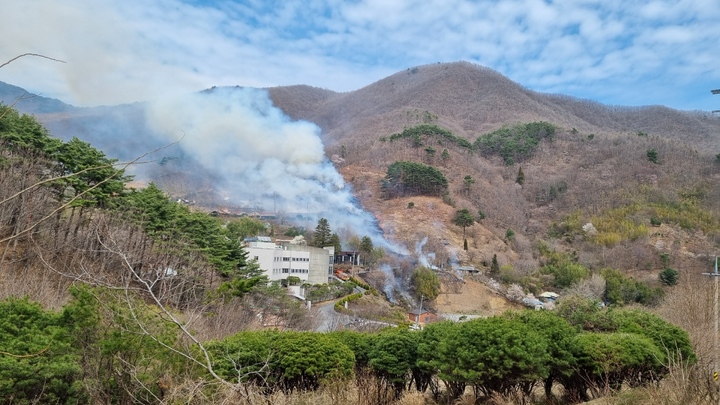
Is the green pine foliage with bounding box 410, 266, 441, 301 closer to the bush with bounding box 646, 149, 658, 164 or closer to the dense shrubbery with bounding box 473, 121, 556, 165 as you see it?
the bush with bounding box 646, 149, 658, 164

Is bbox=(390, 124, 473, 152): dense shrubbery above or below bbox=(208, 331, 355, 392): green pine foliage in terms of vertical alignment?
above

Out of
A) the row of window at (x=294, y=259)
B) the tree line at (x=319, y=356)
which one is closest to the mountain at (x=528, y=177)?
the row of window at (x=294, y=259)

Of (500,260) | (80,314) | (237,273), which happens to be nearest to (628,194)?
(500,260)

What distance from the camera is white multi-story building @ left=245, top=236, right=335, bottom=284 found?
2977 centimetres

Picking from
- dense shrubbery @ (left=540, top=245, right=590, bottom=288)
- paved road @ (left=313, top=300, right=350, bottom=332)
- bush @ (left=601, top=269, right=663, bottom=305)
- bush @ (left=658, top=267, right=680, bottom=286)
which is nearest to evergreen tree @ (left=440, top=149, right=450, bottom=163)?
dense shrubbery @ (left=540, top=245, right=590, bottom=288)

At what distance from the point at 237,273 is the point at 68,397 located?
15.3 meters

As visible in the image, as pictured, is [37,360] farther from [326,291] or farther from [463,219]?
[463,219]

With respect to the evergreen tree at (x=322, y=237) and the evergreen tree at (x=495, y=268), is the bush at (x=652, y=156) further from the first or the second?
the evergreen tree at (x=322, y=237)

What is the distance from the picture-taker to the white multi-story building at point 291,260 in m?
29.8

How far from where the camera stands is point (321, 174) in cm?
6153

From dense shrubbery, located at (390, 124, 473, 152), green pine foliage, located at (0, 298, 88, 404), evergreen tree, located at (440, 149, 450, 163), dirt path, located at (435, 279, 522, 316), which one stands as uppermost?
dense shrubbery, located at (390, 124, 473, 152)

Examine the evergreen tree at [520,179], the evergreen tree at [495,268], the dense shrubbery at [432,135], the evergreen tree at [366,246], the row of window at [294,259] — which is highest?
the dense shrubbery at [432,135]

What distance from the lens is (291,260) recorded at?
105ft

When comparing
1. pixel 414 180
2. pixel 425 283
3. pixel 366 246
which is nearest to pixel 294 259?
pixel 366 246
